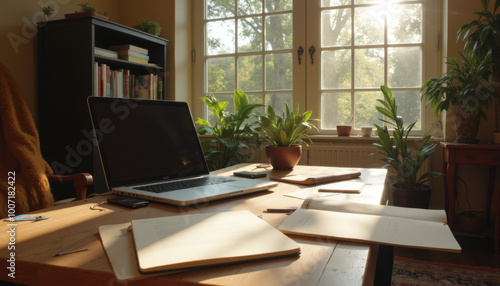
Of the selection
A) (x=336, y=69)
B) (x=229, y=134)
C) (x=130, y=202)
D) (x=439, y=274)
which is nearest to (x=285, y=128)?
(x=130, y=202)

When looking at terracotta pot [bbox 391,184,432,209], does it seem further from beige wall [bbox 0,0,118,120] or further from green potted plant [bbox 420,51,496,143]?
beige wall [bbox 0,0,118,120]

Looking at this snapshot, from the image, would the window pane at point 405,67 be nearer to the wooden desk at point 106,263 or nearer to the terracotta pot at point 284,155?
the terracotta pot at point 284,155

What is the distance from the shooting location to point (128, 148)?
3.59ft

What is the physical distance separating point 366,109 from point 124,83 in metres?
2.06

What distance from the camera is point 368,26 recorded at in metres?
3.13

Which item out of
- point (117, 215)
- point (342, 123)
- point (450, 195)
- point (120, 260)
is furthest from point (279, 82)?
point (120, 260)

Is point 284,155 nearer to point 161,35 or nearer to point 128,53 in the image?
point 128,53

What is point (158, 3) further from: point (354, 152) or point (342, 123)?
point (354, 152)

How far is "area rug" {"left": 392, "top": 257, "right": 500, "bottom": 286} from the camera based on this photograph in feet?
6.41

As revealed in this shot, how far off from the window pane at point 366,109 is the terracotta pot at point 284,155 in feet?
5.91

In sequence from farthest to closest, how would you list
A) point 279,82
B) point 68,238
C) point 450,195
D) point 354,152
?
point 279,82 < point 354,152 < point 450,195 < point 68,238

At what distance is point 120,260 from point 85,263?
2.1 inches

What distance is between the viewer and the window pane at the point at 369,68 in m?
3.12

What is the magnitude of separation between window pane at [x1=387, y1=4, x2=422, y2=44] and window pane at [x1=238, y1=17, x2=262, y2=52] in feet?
3.82
